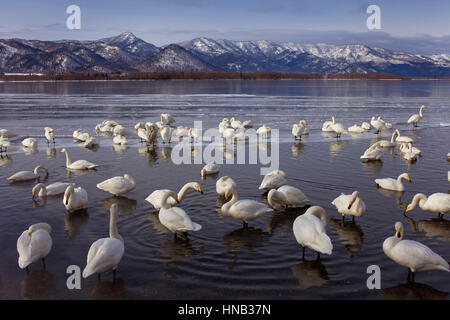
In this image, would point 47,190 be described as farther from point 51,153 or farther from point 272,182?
point 51,153

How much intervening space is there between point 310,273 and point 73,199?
21.3ft

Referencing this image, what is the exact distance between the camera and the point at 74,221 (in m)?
10.5

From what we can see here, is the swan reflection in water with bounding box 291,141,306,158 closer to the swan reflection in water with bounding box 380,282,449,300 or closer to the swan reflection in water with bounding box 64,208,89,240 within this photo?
the swan reflection in water with bounding box 64,208,89,240

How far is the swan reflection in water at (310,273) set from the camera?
24.7ft

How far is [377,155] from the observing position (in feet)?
55.9

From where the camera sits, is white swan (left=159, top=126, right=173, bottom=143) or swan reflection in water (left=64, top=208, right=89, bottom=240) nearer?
swan reflection in water (left=64, top=208, right=89, bottom=240)

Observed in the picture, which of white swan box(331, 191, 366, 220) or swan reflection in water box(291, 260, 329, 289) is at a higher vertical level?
white swan box(331, 191, 366, 220)

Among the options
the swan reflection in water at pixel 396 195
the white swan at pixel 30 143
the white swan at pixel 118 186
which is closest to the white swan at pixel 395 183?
the swan reflection in water at pixel 396 195

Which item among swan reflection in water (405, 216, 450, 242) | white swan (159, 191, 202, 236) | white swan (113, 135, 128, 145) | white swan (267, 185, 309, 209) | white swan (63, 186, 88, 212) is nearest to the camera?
white swan (159, 191, 202, 236)

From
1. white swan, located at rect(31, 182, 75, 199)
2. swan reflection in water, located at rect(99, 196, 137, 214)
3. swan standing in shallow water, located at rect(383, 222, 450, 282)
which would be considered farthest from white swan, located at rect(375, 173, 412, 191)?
white swan, located at rect(31, 182, 75, 199)

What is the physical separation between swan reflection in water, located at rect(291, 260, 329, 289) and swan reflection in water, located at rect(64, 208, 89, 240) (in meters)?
5.16

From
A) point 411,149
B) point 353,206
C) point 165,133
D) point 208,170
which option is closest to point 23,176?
point 208,170

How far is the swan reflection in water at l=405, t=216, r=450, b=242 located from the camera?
379 inches

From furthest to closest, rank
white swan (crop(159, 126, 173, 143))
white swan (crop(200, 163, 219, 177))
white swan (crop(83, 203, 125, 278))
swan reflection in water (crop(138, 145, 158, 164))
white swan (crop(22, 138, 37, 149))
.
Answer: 1. white swan (crop(159, 126, 173, 143))
2. white swan (crop(22, 138, 37, 149))
3. swan reflection in water (crop(138, 145, 158, 164))
4. white swan (crop(200, 163, 219, 177))
5. white swan (crop(83, 203, 125, 278))
